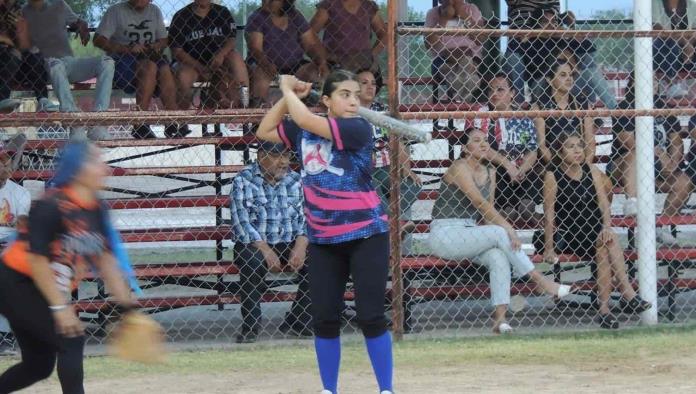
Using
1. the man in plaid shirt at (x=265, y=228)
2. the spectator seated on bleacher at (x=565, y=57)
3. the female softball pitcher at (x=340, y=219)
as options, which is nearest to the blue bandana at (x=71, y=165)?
the female softball pitcher at (x=340, y=219)

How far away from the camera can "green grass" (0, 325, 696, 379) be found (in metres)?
8.84

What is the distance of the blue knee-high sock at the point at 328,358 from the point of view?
708 cm

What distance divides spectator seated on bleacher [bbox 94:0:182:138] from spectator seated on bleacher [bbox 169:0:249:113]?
133 mm

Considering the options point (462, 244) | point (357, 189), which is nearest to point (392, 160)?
point (462, 244)

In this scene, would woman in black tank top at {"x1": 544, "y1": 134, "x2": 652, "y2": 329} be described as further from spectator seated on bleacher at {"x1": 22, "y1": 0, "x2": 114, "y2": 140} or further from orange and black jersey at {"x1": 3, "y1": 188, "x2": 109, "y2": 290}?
orange and black jersey at {"x1": 3, "y1": 188, "x2": 109, "y2": 290}

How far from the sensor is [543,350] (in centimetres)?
927

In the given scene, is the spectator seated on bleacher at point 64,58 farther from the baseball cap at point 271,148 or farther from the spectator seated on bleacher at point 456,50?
the spectator seated on bleacher at point 456,50

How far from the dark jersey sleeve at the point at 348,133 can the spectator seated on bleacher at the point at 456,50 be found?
421 cm

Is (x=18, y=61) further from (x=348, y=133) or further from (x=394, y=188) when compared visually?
(x=348, y=133)

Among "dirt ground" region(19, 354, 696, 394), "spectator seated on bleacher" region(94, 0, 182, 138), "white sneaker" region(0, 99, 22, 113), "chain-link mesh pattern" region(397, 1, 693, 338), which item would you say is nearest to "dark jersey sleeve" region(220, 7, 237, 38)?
"spectator seated on bleacher" region(94, 0, 182, 138)

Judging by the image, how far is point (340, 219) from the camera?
22.7ft

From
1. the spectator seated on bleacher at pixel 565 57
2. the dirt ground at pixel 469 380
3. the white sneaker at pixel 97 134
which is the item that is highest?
the spectator seated on bleacher at pixel 565 57

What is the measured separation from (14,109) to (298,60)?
2.43 m

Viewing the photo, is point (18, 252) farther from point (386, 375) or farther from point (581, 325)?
point (581, 325)
